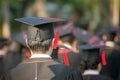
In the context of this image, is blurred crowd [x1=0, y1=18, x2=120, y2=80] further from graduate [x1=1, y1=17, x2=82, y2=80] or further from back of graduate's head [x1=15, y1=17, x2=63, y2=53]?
graduate [x1=1, y1=17, x2=82, y2=80]

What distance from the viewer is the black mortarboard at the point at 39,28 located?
25.1 ft

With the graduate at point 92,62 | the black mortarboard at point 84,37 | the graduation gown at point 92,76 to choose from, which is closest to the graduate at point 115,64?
the black mortarboard at point 84,37

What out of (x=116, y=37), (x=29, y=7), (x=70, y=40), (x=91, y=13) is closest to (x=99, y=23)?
(x=91, y=13)

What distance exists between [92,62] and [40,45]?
1.92m

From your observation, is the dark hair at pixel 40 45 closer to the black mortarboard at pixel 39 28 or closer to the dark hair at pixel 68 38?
the black mortarboard at pixel 39 28

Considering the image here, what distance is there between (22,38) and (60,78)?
21.4 ft

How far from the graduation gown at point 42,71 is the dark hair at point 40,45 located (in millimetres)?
111

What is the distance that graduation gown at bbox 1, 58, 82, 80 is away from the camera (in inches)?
289

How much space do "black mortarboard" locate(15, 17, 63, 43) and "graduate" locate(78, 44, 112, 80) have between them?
1.23m

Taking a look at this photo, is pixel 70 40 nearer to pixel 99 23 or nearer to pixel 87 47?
pixel 87 47

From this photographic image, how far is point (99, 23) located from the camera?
50312 mm

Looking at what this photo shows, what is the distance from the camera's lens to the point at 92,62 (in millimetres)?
9258

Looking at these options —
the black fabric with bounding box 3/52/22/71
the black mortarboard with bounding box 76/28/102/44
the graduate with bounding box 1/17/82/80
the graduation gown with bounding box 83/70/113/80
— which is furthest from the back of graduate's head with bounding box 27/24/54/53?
the black mortarboard with bounding box 76/28/102/44

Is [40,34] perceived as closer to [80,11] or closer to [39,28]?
[39,28]
